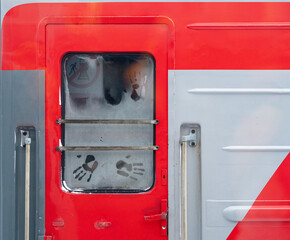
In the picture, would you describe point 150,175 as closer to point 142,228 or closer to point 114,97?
point 142,228

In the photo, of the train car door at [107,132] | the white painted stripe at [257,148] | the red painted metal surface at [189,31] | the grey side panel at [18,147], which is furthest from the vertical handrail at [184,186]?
the grey side panel at [18,147]

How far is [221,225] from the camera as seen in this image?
2.01m

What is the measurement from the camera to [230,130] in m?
2.01

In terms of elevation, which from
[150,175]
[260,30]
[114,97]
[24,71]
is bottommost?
[150,175]

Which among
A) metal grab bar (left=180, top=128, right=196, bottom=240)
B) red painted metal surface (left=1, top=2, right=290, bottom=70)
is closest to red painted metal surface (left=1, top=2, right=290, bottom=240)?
red painted metal surface (left=1, top=2, right=290, bottom=70)

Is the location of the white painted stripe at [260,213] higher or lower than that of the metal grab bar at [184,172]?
lower

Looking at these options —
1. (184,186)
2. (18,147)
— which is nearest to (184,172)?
(184,186)

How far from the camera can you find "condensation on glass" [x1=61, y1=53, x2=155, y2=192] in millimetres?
2053

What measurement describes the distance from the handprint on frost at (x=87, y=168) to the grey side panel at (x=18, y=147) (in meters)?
0.21

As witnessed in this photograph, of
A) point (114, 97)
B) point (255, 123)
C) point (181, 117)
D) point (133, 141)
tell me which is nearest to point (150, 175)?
point (133, 141)

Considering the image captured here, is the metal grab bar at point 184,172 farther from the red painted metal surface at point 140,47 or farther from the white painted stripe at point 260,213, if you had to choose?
the white painted stripe at point 260,213

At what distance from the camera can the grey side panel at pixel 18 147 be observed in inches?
79.6

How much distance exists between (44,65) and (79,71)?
8.4 inches

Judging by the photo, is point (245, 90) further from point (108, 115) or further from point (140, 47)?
point (108, 115)
